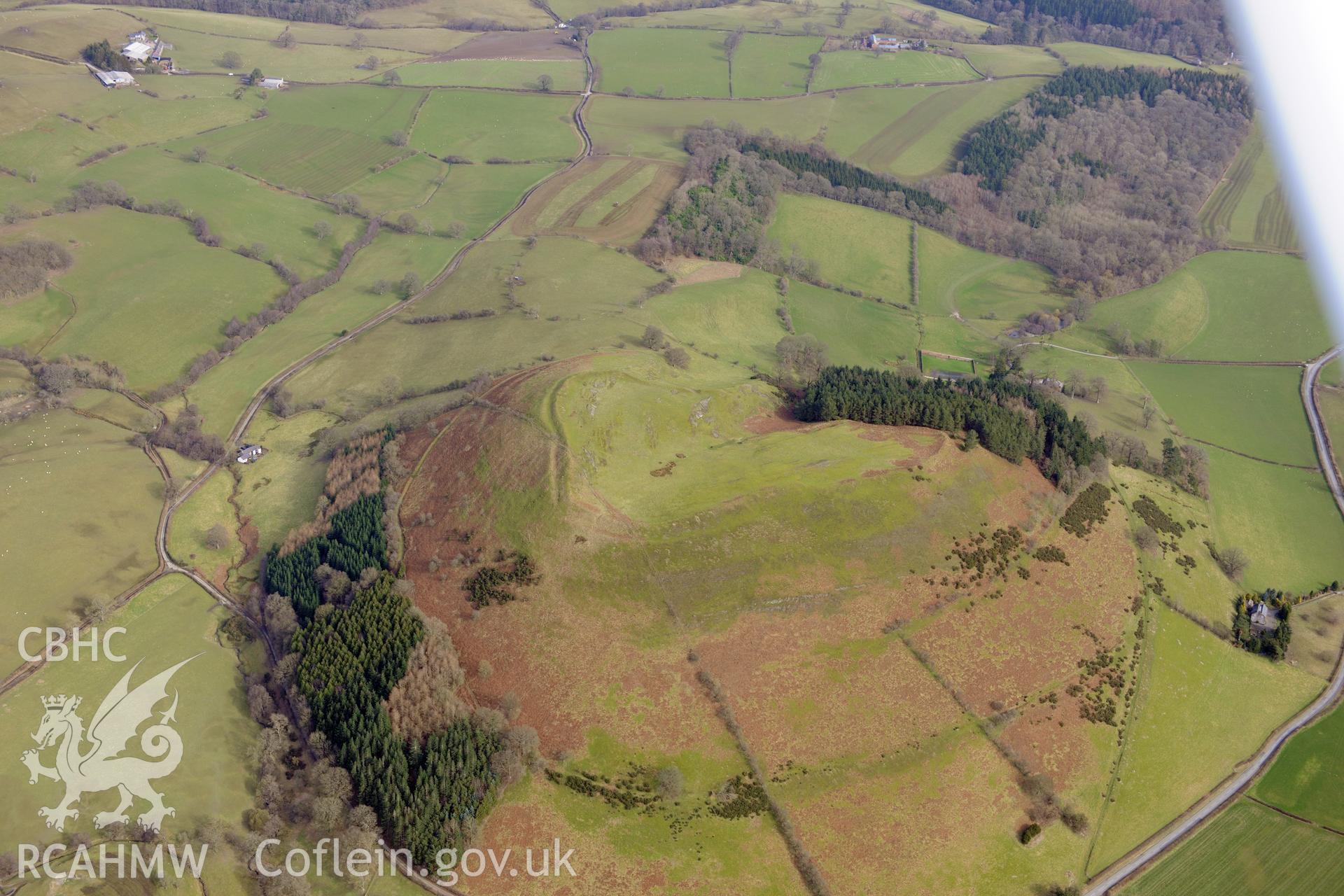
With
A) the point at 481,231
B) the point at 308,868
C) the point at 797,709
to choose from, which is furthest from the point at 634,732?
the point at 481,231

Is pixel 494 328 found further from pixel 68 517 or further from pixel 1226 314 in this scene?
pixel 1226 314

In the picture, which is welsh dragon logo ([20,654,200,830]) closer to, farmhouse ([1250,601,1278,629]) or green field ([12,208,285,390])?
green field ([12,208,285,390])

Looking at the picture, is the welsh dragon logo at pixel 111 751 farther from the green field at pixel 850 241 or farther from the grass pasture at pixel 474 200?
the green field at pixel 850 241

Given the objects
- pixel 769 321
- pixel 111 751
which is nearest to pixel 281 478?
pixel 111 751

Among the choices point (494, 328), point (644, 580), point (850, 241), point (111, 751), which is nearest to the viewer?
point (111, 751)

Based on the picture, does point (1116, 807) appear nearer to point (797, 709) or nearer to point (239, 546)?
point (797, 709)

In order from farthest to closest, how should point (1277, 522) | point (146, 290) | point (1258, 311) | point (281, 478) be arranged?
point (1258, 311), point (146, 290), point (1277, 522), point (281, 478)

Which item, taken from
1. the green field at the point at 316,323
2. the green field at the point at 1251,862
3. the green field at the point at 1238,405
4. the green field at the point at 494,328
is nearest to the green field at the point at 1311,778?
the green field at the point at 1251,862
